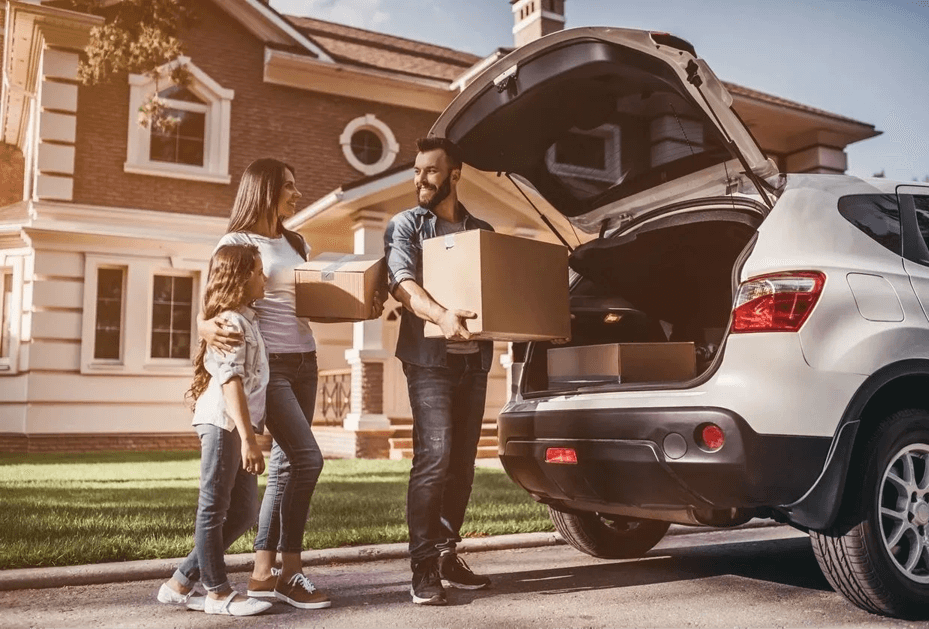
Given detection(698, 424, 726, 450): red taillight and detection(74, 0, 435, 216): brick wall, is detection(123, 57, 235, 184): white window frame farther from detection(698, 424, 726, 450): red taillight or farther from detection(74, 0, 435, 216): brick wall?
detection(698, 424, 726, 450): red taillight

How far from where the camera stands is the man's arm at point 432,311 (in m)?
4.15

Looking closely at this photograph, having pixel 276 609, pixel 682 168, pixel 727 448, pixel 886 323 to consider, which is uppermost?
pixel 682 168

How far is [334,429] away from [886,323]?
1110 centimetres

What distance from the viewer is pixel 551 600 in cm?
441

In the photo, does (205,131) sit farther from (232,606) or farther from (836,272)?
(836,272)

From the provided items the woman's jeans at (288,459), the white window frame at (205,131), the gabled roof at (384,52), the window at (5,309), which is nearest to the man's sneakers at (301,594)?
the woman's jeans at (288,459)

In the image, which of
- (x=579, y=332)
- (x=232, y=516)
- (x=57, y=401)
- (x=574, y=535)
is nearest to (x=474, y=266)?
(x=579, y=332)

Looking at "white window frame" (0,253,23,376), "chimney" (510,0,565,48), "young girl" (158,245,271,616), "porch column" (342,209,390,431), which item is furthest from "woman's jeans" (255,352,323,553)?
"chimney" (510,0,565,48)

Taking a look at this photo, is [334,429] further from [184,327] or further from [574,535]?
[574,535]

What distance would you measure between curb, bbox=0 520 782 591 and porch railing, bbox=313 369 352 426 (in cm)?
811

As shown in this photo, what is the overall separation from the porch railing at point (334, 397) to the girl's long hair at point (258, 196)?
384 inches

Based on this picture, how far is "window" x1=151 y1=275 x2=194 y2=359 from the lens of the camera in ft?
49.6

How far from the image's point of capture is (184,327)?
15.3 meters

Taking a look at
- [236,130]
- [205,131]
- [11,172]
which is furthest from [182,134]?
[11,172]
